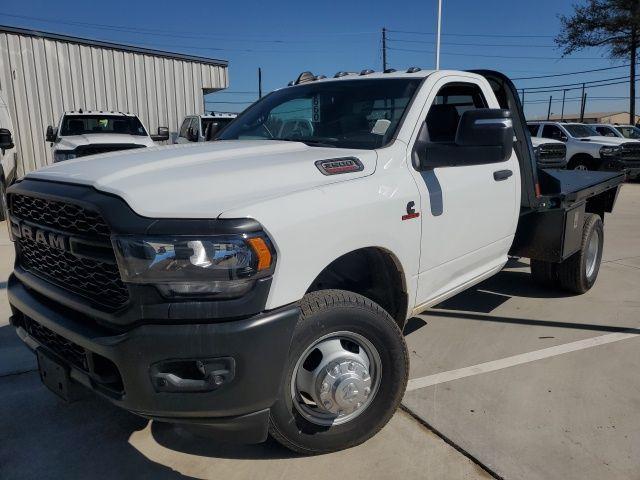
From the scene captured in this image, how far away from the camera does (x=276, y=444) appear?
A: 280 cm

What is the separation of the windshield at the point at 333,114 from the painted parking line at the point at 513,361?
157cm

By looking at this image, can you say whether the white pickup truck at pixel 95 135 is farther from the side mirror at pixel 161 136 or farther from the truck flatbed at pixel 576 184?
the truck flatbed at pixel 576 184

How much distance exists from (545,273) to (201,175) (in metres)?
4.10

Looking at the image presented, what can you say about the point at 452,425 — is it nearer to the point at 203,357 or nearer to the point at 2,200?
the point at 203,357

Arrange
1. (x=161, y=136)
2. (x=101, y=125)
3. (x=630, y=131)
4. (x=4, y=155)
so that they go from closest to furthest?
(x=4, y=155) < (x=161, y=136) < (x=101, y=125) < (x=630, y=131)

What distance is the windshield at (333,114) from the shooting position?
322 centimetres

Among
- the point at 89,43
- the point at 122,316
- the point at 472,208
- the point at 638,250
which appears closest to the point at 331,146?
the point at 472,208

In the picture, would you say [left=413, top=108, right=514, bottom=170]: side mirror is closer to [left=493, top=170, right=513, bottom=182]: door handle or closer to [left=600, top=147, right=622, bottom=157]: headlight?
[left=493, top=170, right=513, bottom=182]: door handle

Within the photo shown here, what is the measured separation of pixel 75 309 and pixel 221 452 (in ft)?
3.49

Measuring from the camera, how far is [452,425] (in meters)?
2.98

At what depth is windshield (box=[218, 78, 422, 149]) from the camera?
322 cm

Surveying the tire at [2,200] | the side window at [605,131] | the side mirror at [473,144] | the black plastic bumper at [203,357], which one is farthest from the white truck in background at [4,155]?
the side window at [605,131]

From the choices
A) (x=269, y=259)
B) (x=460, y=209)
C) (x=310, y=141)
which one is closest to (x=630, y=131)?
(x=460, y=209)

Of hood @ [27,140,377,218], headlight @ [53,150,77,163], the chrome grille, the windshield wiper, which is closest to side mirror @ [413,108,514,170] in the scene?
hood @ [27,140,377,218]
